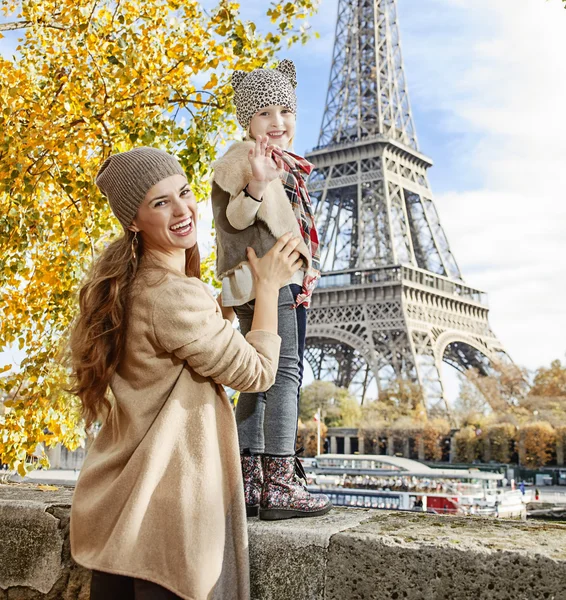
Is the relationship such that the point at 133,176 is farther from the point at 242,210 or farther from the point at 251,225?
the point at 251,225

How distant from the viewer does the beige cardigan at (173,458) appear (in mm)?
1768

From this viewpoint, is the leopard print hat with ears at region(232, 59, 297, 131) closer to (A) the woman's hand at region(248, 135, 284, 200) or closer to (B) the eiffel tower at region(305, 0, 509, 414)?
(A) the woman's hand at region(248, 135, 284, 200)

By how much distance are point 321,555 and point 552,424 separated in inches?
1555

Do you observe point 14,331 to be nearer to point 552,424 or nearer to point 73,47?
point 73,47

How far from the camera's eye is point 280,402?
2.46 m

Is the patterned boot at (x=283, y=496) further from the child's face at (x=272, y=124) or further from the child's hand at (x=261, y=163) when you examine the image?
the child's face at (x=272, y=124)

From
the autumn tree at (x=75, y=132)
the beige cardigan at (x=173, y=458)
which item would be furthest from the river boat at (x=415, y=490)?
the beige cardigan at (x=173, y=458)

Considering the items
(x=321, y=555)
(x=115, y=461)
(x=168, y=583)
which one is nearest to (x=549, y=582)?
(x=321, y=555)

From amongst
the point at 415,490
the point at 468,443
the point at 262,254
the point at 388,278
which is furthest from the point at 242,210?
the point at 468,443

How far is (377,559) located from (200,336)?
826mm

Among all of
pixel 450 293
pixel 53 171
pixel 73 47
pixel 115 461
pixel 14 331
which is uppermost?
pixel 450 293

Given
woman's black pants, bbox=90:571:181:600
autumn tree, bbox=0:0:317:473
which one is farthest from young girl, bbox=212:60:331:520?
autumn tree, bbox=0:0:317:473

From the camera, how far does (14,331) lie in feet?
18.2

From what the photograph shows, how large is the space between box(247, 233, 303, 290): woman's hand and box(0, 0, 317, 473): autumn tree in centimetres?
238
